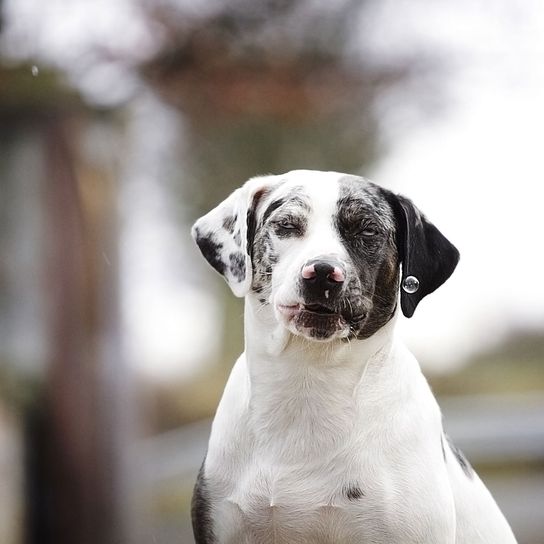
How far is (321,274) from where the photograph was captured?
2.33 metres

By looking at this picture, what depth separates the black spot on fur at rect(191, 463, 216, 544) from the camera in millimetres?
2553

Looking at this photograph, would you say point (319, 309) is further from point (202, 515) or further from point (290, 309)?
point (202, 515)

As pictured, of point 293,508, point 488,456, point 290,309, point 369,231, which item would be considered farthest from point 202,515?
point 488,456

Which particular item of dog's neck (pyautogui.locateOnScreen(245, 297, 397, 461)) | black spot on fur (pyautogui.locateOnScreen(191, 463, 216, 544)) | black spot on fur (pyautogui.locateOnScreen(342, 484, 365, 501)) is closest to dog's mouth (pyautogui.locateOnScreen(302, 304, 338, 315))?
dog's neck (pyautogui.locateOnScreen(245, 297, 397, 461))

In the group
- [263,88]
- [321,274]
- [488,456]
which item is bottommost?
[488,456]

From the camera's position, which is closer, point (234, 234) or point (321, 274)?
point (321, 274)

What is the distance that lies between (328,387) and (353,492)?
0.28 m

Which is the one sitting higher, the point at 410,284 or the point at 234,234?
the point at 234,234

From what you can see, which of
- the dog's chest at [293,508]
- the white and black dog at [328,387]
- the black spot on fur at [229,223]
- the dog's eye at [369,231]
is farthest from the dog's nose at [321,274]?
the dog's chest at [293,508]

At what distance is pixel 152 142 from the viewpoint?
689cm

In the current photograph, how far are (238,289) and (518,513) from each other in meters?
5.05

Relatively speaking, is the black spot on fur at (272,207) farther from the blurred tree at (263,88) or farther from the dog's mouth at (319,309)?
the blurred tree at (263,88)

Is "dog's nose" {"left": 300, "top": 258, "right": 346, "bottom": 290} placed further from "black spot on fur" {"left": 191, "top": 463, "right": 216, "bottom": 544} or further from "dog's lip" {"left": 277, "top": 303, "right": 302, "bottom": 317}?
"black spot on fur" {"left": 191, "top": 463, "right": 216, "bottom": 544}

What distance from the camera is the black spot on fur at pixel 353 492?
245 centimetres
